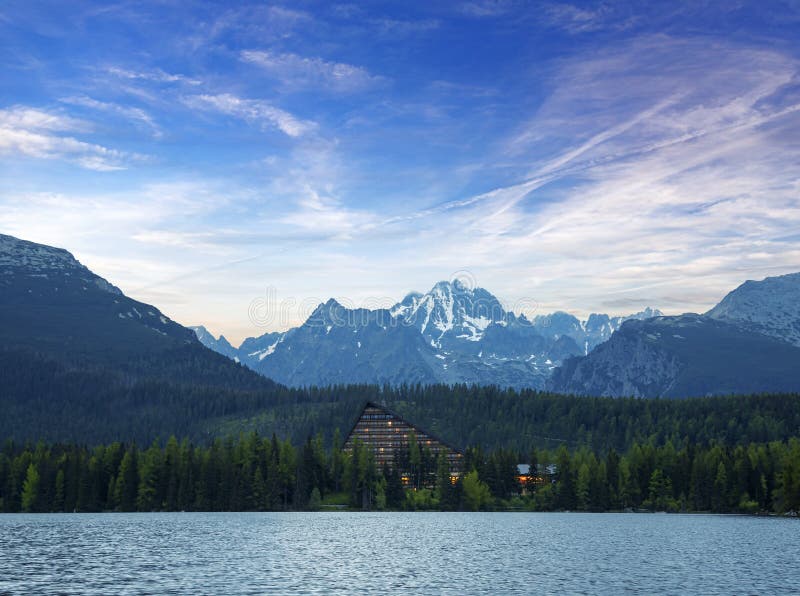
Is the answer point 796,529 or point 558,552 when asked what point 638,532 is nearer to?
point 796,529

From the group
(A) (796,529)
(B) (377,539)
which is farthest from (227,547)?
(A) (796,529)

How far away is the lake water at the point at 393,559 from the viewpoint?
91.8 meters

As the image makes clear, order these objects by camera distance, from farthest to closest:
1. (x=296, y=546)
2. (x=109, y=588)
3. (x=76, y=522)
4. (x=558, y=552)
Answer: (x=76, y=522) < (x=296, y=546) < (x=558, y=552) < (x=109, y=588)

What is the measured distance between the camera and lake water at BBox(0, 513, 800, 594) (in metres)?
91.8

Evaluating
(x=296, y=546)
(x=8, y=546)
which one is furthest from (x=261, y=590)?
(x=8, y=546)

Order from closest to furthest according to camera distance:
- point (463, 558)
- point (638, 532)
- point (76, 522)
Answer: point (463, 558) < point (638, 532) < point (76, 522)

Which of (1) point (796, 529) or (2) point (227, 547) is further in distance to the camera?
(1) point (796, 529)

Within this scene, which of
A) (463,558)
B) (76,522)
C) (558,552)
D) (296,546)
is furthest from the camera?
(76,522)

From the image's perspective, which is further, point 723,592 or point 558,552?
point 558,552

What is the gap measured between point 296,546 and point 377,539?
21.0 m

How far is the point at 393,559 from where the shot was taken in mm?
121125

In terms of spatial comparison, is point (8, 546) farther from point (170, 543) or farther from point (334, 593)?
point (334, 593)

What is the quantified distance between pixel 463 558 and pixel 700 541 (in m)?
49.9

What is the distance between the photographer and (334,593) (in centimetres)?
8781
